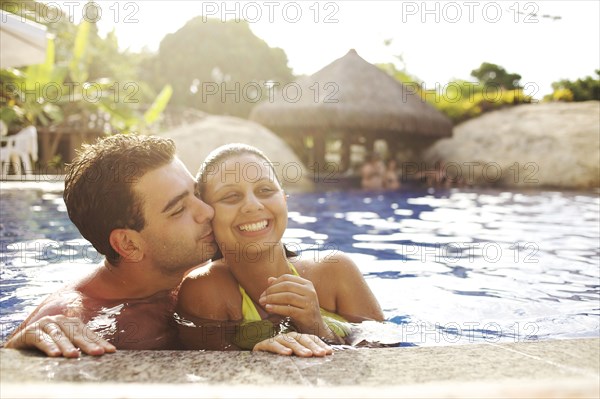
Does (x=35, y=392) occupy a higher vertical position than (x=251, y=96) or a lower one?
lower

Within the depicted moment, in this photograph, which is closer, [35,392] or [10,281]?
[35,392]

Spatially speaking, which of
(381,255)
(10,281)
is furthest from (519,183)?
(10,281)

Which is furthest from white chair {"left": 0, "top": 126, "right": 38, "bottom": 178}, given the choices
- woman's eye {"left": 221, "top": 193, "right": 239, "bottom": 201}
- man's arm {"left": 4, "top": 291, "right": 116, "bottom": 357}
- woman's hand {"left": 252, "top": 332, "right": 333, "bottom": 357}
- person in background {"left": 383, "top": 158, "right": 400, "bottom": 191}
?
woman's hand {"left": 252, "top": 332, "right": 333, "bottom": 357}

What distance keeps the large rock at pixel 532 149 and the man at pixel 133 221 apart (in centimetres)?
1280

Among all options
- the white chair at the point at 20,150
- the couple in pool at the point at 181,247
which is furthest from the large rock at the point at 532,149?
the couple in pool at the point at 181,247

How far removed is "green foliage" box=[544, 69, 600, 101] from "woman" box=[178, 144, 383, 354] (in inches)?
631

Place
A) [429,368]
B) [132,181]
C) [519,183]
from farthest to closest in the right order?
[519,183] → [132,181] → [429,368]

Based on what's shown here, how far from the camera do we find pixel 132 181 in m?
2.62

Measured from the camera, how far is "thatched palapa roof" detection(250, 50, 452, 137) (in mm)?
14875

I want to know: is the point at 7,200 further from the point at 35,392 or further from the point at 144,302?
the point at 35,392

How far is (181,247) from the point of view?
2676 mm

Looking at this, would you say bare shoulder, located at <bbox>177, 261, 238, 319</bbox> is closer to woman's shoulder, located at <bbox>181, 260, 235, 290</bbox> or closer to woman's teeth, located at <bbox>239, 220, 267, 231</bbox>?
woman's shoulder, located at <bbox>181, 260, 235, 290</bbox>

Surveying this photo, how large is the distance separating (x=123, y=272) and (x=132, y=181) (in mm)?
534

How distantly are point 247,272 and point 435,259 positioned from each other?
3086 millimetres
